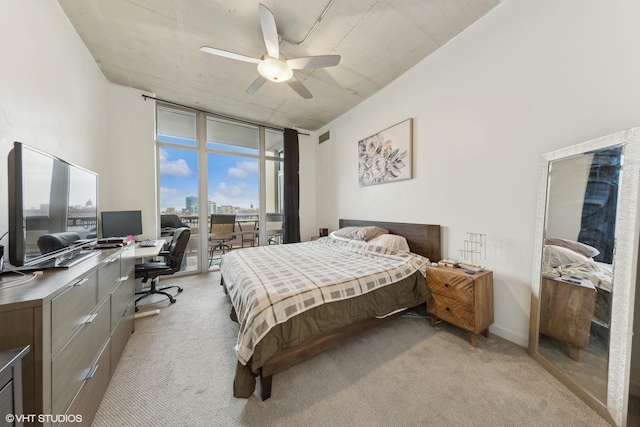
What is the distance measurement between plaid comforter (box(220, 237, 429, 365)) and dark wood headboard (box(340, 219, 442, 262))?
0.66ft

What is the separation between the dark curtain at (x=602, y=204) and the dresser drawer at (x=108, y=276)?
325cm

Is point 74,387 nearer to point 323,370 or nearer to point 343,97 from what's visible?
point 323,370

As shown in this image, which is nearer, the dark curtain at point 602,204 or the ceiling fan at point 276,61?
the dark curtain at point 602,204

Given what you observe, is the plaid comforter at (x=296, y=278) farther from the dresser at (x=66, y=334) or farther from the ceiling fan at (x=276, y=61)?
the ceiling fan at (x=276, y=61)

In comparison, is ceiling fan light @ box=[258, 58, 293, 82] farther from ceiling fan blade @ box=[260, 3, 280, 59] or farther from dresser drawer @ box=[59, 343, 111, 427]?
dresser drawer @ box=[59, 343, 111, 427]

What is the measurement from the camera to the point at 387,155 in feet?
10.3

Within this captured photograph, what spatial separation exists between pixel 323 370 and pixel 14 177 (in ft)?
7.42

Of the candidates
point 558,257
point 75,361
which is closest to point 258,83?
point 75,361

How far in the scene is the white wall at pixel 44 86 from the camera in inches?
53.6

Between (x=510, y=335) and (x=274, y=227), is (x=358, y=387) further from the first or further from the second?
(x=274, y=227)

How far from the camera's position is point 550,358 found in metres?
1.62

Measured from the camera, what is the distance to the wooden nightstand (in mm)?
1855

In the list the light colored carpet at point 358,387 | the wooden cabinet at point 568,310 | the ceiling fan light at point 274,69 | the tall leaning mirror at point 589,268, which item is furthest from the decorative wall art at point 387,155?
the light colored carpet at point 358,387

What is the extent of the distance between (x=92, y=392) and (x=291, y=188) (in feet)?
12.8
